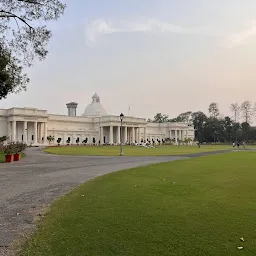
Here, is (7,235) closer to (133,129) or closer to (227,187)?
(227,187)

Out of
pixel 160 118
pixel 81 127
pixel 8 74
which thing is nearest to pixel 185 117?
pixel 160 118

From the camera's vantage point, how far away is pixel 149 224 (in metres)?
6.44

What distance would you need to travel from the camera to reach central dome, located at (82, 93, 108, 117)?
143 metres

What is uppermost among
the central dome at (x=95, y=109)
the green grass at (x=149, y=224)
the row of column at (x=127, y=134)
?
the central dome at (x=95, y=109)

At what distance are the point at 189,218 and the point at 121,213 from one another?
5.23 ft

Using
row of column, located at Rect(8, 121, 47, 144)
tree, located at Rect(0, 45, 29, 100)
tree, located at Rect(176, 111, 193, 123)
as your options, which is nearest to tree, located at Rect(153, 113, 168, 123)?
tree, located at Rect(176, 111, 193, 123)

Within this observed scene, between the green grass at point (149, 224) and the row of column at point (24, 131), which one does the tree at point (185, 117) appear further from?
the green grass at point (149, 224)

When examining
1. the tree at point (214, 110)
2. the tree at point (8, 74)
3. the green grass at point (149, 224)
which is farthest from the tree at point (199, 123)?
the green grass at point (149, 224)

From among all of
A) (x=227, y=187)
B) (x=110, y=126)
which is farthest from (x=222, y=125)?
(x=227, y=187)

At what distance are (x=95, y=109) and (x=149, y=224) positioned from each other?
139 meters

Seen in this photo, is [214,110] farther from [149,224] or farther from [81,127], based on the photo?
[149,224]

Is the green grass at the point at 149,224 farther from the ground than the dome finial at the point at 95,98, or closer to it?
closer to it

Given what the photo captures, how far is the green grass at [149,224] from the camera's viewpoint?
5.09 m

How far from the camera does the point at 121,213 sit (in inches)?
291
